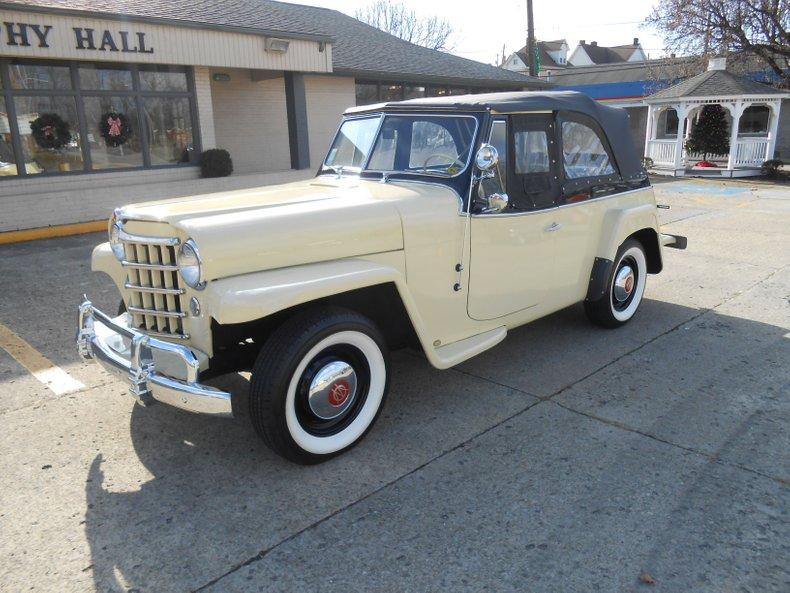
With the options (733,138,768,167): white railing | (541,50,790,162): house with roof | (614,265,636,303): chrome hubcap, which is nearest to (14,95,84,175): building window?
(614,265,636,303): chrome hubcap

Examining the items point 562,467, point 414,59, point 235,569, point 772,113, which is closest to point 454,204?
point 562,467

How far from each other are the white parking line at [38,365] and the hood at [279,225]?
1634 millimetres

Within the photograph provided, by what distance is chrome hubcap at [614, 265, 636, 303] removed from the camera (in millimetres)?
5230

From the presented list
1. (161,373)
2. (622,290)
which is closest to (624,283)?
(622,290)

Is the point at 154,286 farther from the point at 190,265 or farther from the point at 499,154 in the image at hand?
the point at 499,154

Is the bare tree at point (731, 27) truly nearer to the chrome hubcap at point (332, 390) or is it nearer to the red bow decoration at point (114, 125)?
the red bow decoration at point (114, 125)

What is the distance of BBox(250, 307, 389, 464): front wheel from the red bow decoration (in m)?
10.6

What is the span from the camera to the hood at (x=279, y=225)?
2.95 m

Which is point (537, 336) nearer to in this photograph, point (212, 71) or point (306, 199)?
point (306, 199)

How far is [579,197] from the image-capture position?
15.2ft

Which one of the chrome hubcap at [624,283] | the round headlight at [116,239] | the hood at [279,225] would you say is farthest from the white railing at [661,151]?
the round headlight at [116,239]

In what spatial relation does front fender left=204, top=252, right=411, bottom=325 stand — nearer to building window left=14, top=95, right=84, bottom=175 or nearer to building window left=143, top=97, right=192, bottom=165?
building window left=14, top=95, right=84, bottom=175

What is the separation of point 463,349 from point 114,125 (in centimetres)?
1060

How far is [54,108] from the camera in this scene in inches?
439
